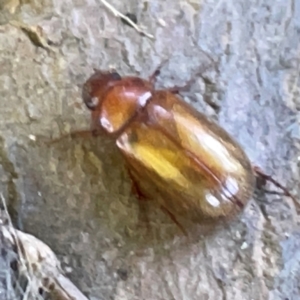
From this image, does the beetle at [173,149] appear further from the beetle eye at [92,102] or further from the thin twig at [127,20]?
the thin twig at [127,20]

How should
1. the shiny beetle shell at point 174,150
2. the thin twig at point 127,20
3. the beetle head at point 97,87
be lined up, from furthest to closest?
the thin twig at point 127,20
the beetle head at point 97,87
the shiny beetle shell at point 174,150

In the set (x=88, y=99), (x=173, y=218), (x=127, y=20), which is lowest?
(x=173, y=218)

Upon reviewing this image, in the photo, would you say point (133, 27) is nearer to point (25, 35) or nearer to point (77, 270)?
point (25, 35)

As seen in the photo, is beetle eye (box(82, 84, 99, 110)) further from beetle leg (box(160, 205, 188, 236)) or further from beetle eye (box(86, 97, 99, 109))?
beetle leg (box(160, 205, 188, 236))

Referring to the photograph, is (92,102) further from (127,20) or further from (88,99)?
(127,20)

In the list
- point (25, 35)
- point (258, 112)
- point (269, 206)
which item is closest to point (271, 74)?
point (258, 112)

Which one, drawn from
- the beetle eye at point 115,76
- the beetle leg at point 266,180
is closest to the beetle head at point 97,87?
the beetle eye at point 115,76

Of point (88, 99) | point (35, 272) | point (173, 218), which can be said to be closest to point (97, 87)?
point (88, 99)
